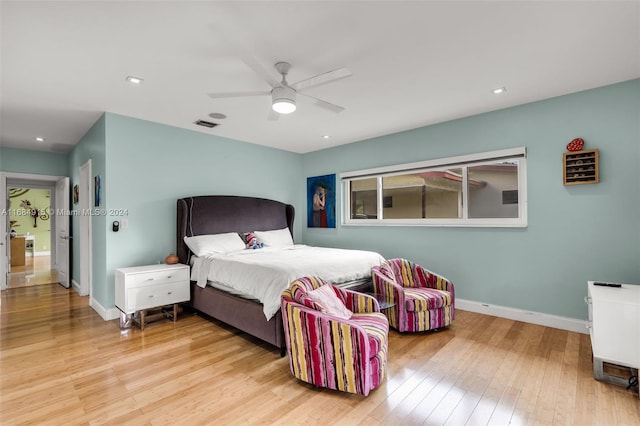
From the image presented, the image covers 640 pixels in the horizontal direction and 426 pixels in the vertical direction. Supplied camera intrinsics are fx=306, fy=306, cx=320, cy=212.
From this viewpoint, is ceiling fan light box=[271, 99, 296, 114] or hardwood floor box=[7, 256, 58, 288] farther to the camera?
hardwood floor box=[7, 256, 58, 288]

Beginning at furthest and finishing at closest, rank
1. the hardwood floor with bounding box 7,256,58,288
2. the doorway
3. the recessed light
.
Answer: the doorway < the hardwood floor with bounding box 7,256,58,288 < the recessed light

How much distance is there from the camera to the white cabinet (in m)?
2.18

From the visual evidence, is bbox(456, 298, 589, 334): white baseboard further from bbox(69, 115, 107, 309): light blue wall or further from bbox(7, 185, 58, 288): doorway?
bbox(7, 185, 58, 288): doorway

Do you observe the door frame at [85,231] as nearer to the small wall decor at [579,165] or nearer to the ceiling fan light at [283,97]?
the ceiling fan light at [283,97]

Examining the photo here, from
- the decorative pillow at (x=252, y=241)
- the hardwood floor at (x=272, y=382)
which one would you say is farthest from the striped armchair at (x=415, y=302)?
the decorative pillow at (x=252, y=241)

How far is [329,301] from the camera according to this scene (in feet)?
8.36

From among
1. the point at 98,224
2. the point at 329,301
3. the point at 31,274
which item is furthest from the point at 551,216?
the point at 31,274

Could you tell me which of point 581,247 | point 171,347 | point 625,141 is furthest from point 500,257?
point 171,347

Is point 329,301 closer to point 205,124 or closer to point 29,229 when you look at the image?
point 205,124

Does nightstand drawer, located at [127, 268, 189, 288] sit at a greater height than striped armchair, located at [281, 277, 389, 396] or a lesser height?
greater

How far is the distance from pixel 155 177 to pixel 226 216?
1119mm

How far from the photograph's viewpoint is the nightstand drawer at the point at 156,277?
3.50 meters

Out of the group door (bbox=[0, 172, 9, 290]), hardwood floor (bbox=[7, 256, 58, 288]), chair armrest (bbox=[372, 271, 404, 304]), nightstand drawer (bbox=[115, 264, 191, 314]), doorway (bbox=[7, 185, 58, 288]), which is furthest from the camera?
doorway (bbox=[7, 185, 58, 288])

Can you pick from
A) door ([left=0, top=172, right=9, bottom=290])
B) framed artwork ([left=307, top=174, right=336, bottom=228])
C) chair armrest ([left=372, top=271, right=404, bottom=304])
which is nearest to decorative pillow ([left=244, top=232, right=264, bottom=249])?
framed artwork ([left=307, top=174, right=336, bottom=228])
